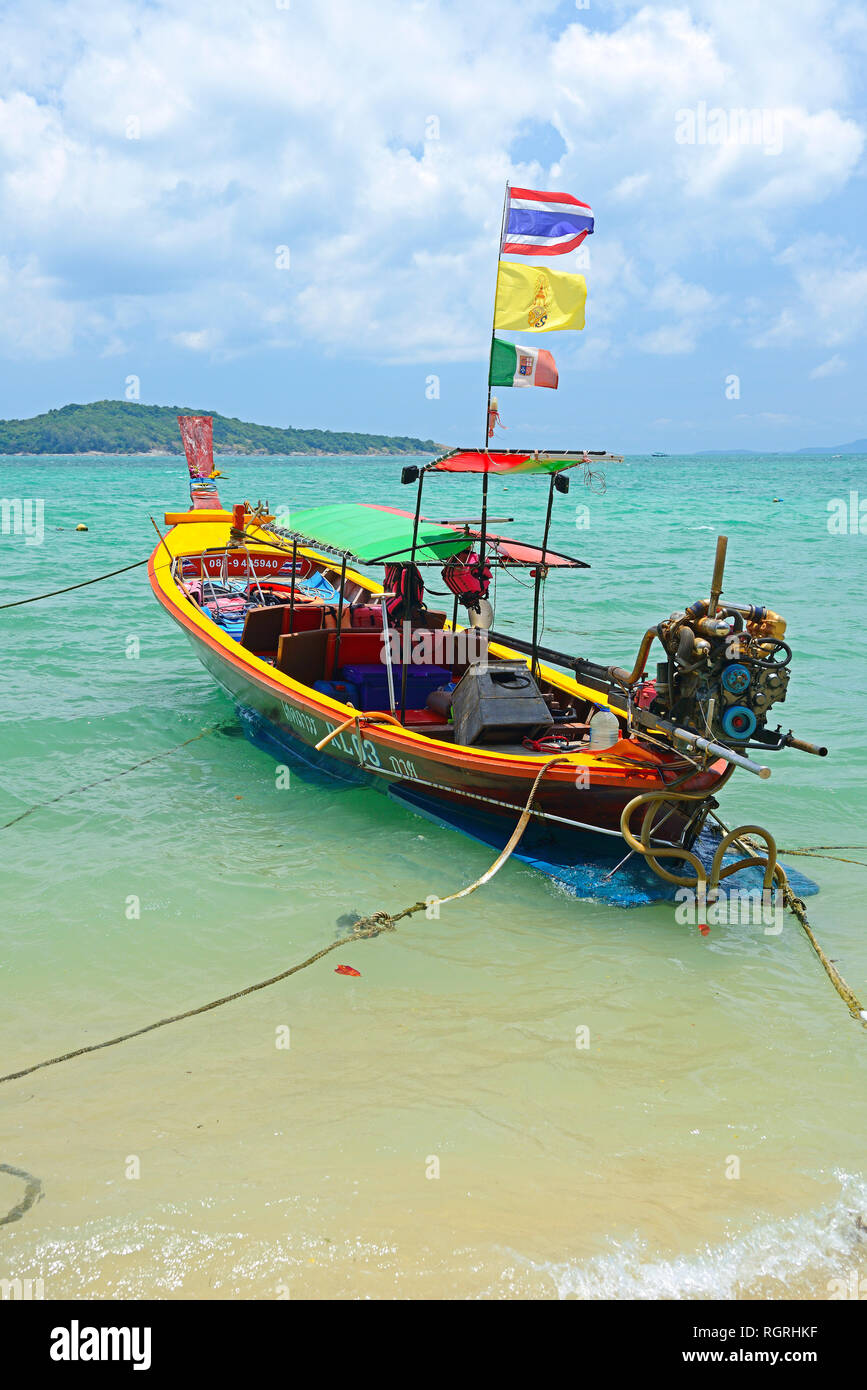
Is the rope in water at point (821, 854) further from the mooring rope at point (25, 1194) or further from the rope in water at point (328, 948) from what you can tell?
Answer: the mooring rope at point (25, 1194)

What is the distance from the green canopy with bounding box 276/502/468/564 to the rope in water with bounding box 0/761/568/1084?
2.48 m

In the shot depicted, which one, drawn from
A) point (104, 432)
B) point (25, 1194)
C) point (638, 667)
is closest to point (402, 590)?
point (638, 667)

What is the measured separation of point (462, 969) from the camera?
6.11 m

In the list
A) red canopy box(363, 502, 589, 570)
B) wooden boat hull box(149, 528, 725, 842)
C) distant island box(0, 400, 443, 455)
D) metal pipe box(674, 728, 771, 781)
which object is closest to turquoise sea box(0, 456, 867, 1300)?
wooden boat hull box(149, 528, 725, 842)

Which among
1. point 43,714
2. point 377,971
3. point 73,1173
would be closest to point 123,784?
point 43,714

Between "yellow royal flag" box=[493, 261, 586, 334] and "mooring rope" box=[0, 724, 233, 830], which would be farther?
"mooring rope" box=[0, 724, 233, 830]

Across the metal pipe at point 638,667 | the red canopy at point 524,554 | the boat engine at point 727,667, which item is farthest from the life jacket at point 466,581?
the boat engine at point 727,667

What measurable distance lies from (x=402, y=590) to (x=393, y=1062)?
4.86 m

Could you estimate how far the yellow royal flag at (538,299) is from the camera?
761cm

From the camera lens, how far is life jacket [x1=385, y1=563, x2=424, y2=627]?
28.6ft

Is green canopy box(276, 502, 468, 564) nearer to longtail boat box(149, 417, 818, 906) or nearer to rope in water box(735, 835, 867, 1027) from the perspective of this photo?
longtail boat box(149, 417, 818, 906)
